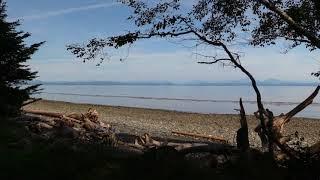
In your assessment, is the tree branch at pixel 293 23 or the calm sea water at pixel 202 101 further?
the calm sea water at pixel 202 101

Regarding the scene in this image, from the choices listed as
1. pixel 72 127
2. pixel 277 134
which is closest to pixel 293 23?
pixel 277 134

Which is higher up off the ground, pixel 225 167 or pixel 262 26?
pixel 262 26

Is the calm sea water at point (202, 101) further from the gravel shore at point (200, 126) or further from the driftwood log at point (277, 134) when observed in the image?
the driftwood log at point (277, 134)

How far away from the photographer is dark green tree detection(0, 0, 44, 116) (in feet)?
68.2

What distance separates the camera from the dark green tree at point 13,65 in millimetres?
20797

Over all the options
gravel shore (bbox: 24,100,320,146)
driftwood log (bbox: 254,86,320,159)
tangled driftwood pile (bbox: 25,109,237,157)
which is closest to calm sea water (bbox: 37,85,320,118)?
gravel shore (bbox: 24,100,320,146)

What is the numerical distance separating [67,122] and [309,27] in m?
10.3

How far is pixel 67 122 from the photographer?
20188 mm

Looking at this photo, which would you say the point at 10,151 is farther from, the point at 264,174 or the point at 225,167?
the point at 264,174

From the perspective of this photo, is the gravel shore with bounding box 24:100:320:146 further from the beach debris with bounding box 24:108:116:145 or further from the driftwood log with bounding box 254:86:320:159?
the driftwood log with bounding box 254:86:320:159

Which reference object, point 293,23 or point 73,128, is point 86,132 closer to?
point 73,128

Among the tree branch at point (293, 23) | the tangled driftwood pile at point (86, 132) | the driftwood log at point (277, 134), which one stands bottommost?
the tangled driftwood pile at point (86, 132)

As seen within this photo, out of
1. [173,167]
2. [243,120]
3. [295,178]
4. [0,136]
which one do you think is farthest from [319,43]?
[0,136]

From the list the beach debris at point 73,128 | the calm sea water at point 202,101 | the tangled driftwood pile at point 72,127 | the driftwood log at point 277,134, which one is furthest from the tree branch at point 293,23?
the calm sea water at point 202,101
